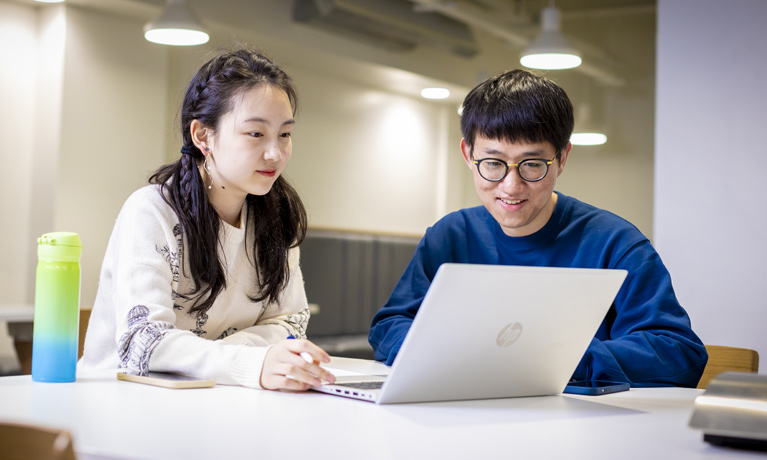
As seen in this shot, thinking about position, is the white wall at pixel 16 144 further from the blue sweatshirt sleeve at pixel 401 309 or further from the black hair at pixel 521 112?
the black hair at pixel 521 112

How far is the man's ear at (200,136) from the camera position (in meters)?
1.71

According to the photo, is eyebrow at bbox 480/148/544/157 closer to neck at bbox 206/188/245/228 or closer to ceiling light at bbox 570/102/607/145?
neck at bbox 206/188/245/228

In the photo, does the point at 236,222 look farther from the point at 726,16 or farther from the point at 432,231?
the point at 726,16

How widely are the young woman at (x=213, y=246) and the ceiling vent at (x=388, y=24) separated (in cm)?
371

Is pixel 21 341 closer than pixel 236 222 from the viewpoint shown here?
No

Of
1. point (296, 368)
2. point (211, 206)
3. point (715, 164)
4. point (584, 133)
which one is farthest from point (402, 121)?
point (296, 368)

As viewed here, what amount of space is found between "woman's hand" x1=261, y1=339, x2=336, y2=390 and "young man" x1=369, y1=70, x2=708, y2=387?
0.40 meters

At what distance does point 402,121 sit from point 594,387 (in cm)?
592

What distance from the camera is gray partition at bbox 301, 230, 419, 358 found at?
5719mm

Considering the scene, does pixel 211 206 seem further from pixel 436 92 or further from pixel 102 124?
pixel 436 92

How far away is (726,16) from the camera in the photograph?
2.74 m

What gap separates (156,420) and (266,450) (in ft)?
0.65

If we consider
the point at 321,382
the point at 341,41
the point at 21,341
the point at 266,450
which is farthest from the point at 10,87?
the point at 266,450

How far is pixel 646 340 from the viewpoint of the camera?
145cm
